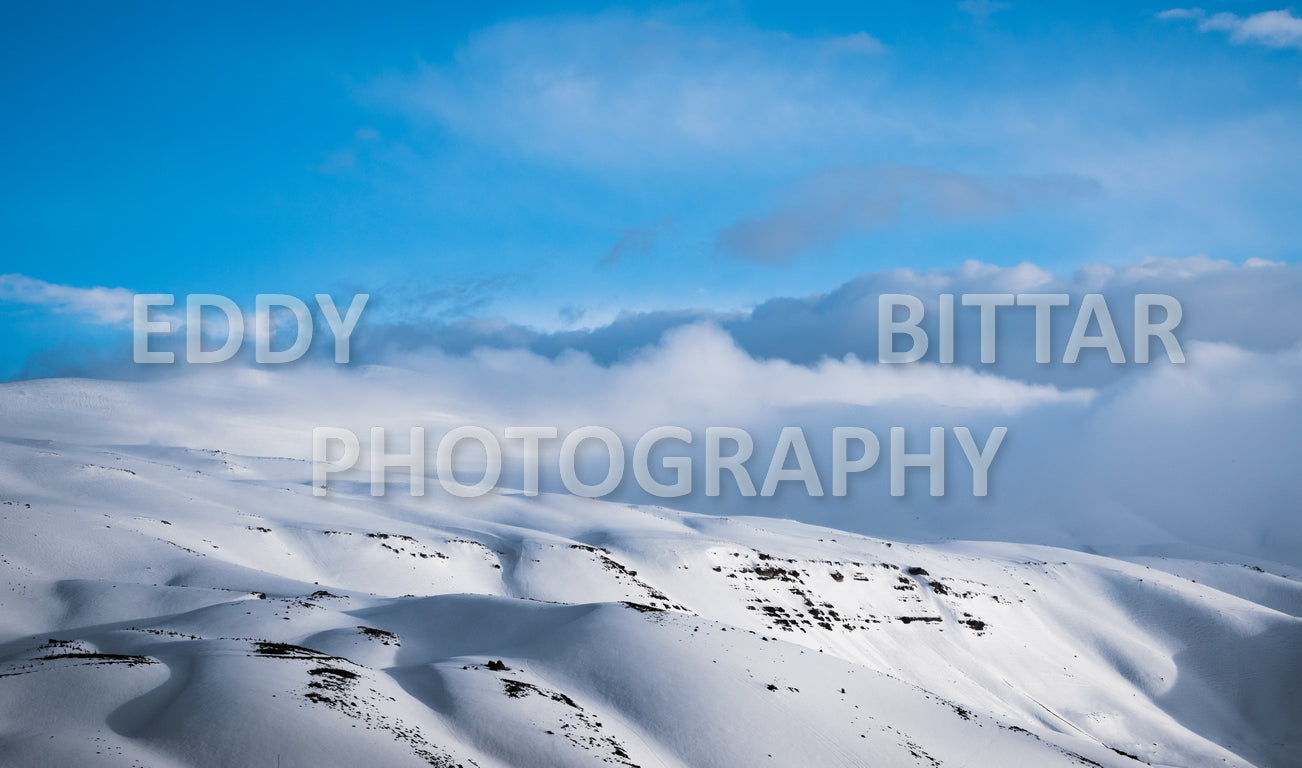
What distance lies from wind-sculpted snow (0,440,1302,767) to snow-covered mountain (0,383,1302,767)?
0.16m

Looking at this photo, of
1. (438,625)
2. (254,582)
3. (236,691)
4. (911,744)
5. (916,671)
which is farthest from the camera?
(916,671)

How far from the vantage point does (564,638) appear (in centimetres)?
3269

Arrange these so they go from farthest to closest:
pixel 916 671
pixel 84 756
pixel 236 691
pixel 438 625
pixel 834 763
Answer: pixel 916 671 < pixel 438 625 < pixel 834 763 < pixel 236 691 < pixel 84 756

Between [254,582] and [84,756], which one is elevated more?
[84,756]

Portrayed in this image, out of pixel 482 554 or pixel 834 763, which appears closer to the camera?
pixel 834 763

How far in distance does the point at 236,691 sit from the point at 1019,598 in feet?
271

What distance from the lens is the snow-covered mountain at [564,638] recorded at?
2145 cm

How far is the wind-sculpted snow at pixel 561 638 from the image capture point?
70.3ft

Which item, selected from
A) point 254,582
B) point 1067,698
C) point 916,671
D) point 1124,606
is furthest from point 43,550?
point 1124,606

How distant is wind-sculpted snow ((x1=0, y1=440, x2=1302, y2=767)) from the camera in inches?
843

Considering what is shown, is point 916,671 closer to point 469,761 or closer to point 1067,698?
point 1067,698

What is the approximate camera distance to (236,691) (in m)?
20.7

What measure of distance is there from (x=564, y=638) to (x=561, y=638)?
12cm

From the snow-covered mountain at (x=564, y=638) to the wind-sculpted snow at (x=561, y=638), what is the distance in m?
0.16
